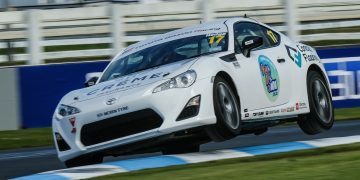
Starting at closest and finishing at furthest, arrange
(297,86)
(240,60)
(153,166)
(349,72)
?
(153,166), (240,60), (297,86), (349,72)

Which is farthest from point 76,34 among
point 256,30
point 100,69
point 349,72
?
point 256,30

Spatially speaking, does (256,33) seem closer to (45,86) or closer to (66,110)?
(66,110)

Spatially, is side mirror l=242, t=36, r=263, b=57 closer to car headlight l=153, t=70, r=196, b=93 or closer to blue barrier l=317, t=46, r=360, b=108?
car headlight l=153, t=70, r=196, b=93

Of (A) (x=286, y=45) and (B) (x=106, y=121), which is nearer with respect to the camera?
(B) (x=106, y=121)

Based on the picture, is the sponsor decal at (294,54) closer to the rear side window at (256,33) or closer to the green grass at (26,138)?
the rear side window at (256,33)

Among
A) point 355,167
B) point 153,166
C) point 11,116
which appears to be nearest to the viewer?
point 355,167

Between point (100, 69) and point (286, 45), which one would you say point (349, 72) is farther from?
point (286, 45)

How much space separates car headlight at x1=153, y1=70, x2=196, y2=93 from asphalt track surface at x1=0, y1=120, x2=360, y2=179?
178cm

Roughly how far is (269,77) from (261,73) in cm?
18

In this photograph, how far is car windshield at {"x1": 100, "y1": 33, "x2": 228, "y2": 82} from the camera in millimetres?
9914

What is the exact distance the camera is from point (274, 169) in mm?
8211

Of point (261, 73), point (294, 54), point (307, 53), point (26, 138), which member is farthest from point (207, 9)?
point (261, 73)

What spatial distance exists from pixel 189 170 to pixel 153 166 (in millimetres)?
488

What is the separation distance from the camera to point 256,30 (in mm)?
10867
